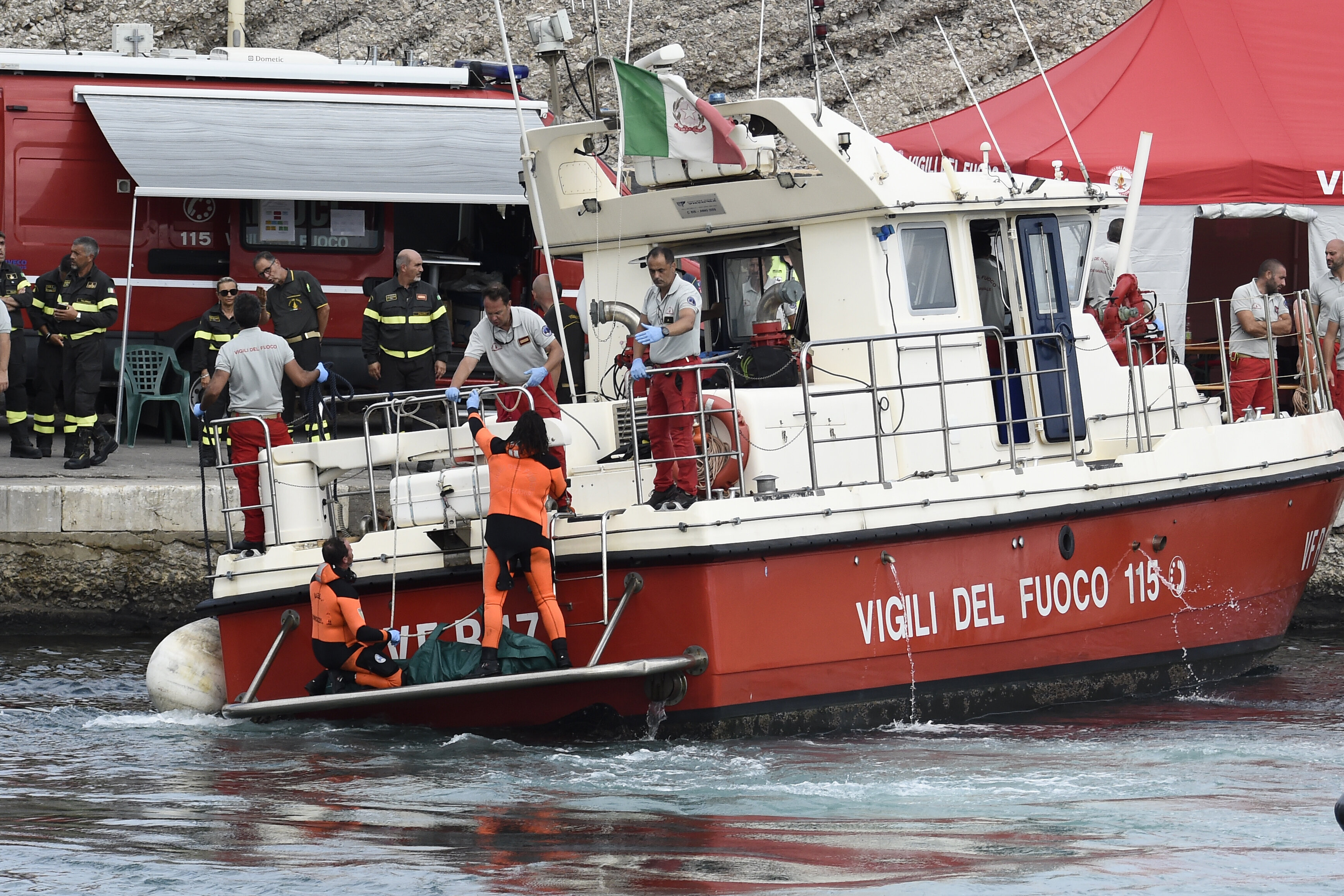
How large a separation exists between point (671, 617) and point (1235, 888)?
8.83 ft

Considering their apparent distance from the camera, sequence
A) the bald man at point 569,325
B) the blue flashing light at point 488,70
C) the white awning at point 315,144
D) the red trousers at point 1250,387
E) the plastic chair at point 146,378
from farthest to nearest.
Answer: the blue flashing light at point 488,70, the plastic chair at point 146,378, the white awning at point 315,144, the red trousers at point 1250,387, the bald man at point 569,325

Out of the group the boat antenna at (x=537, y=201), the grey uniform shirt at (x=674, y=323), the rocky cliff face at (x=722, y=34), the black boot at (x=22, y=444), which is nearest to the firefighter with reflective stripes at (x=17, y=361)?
the black boot at (x=22, y=444)

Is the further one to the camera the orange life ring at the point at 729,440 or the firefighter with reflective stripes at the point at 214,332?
the firefighter with reflective stripes at the point at 214,332

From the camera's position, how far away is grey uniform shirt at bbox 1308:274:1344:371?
34.7ft

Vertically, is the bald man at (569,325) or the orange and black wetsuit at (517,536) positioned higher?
the bald man at (569,325)

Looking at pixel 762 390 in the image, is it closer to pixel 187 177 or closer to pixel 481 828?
pixel 481 828

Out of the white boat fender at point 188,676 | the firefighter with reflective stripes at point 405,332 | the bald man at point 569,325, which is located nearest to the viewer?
the white boat fender at point 188,676

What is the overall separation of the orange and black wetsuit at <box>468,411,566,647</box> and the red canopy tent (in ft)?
21.6

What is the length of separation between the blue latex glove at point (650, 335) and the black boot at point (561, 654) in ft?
4.45

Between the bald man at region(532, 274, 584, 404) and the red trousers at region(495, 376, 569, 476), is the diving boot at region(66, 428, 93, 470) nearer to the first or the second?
the bald man at region(532, 274, 584, 404)

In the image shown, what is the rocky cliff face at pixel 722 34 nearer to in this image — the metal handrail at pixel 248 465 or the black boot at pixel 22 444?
the black boot at pixel 22 444

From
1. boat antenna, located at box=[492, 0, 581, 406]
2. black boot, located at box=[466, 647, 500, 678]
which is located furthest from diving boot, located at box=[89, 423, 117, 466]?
black boot, located at box=[466, 647, 500, 678]

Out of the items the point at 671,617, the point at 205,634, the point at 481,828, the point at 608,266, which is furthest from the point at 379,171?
the point at 481,828

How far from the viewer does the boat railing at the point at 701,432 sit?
23.6 ft
